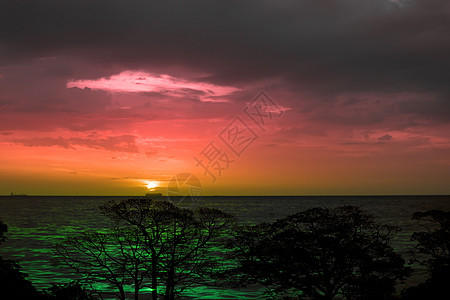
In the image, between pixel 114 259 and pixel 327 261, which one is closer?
pixel 327 261

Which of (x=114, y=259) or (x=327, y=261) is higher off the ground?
(x=327, y=261)

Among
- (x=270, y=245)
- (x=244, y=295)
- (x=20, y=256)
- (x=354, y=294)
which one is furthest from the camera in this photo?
(x=20, y=256)

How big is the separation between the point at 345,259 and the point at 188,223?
1218 centimetres

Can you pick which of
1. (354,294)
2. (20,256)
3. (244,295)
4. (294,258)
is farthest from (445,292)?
(20,256)

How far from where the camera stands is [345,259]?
1046 inches

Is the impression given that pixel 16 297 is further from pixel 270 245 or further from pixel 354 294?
pixel 354 294

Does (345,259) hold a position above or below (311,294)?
above

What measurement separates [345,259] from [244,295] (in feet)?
72.5

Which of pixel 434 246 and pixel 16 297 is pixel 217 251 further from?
pixel 16 297

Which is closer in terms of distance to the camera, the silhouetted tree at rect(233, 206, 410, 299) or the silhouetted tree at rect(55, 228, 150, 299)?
the silhouetted tree at rect(233, 206, 410, 299)

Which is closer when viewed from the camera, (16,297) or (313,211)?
(16,297)

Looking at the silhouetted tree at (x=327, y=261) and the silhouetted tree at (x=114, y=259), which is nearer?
the silhouetted tree at (x=327, y=261)

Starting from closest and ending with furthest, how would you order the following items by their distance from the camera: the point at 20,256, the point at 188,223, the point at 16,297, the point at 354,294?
the point at 16,297 < the point at 354,294 < the point at 188,223 < the point at 20,256

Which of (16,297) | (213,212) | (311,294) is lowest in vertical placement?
(311,294)
